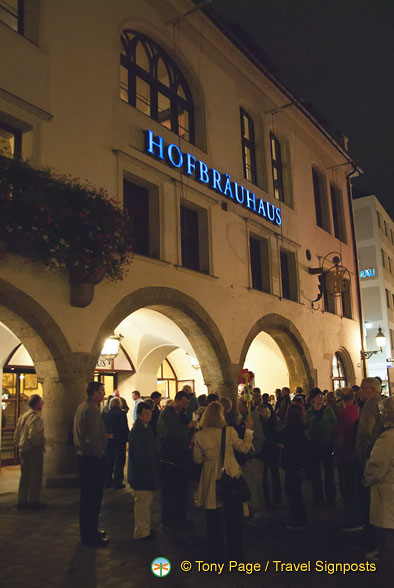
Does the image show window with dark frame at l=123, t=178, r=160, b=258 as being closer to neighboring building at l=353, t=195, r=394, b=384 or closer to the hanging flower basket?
the hanging flower basket

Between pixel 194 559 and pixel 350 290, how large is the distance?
18475 millimetres

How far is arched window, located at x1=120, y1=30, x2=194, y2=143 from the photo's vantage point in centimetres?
1252

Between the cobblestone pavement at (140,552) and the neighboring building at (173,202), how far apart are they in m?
2.26

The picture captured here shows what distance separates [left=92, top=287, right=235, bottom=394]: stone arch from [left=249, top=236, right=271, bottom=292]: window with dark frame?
3640 millimetres

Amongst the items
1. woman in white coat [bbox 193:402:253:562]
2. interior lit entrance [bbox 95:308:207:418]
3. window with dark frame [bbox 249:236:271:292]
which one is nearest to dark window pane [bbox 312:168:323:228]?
window with dark frame [bbox 249:236:271:292]

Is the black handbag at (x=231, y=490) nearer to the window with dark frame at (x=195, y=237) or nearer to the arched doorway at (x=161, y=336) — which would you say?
the arched doorway at (x=161, y=336)

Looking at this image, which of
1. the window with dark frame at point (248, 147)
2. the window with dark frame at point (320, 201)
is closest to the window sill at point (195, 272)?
the window with dark frame at point (248, 147)

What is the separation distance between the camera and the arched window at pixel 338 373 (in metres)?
20.2

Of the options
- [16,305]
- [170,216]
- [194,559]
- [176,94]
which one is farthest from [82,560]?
[176,94]

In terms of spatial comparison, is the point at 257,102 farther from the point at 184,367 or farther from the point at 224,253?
the point at 184,367

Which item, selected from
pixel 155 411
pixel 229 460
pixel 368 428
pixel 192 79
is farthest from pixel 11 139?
pixel 368 428

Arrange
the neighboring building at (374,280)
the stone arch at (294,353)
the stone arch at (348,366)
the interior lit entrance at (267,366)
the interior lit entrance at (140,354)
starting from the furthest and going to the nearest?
the neighboring building at (374,280) < the stone arch at (348,366) < the interior lit entrance at (267,366) < the stone arch at (294,353) < the interior lit entrance at (140,354)

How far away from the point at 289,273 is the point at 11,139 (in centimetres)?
1115

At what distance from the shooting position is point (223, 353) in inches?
527
